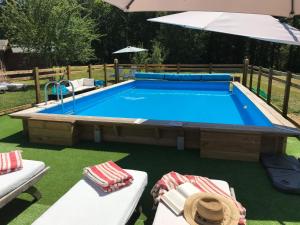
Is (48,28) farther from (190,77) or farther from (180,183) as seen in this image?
(180,183)

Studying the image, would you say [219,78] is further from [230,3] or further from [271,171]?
[230,3]

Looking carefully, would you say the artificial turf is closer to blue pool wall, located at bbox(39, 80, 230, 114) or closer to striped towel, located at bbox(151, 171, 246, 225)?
striped towel, located at bbox(151, 171, 246, 225)

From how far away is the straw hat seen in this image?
240cm

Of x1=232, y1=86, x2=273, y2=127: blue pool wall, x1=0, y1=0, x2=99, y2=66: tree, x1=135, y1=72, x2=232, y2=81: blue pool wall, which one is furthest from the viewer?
x1=0, y1=0, x2=99, y2=66: tree

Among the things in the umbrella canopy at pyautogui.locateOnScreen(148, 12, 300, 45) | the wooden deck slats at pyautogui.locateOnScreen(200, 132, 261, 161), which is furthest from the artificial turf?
the umbrella canopy at pyautogui.locateOnScreen(148, 12, 300, 45)

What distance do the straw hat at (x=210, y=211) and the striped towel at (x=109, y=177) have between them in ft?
2.34

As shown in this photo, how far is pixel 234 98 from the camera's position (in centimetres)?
1122

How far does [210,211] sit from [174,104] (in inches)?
312

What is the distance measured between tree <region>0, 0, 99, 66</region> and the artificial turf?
32.3ft

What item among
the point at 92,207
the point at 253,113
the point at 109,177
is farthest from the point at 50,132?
the point at 253,113

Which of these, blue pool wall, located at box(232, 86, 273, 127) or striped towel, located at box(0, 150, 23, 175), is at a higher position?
striped towel, located at box(0, 150, 23, 175)

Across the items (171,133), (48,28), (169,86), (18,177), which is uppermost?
(48,28)

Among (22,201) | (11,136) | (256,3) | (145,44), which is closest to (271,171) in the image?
(256,3)

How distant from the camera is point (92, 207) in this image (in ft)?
8.71
